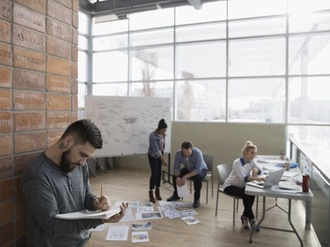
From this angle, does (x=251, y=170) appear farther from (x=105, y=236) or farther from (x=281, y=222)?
(x=105, y=236)

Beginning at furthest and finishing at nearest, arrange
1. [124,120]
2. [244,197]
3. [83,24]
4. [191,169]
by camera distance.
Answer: [83,24]
[124,120]
[191,169]
[244,197]

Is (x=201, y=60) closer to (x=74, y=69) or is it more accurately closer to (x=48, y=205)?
(x=74, y=69)

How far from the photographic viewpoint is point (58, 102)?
1.42 metres

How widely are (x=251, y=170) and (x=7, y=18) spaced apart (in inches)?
121

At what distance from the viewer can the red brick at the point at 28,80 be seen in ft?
3.81

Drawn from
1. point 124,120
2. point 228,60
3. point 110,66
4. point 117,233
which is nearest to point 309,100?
point 228,60

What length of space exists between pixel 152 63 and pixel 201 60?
1318 millimetres

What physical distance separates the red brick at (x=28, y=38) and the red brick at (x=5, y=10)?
5cm

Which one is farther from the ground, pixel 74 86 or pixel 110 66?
pixel 110 66

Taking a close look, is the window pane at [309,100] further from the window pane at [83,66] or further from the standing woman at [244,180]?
the window pane at [83,66]

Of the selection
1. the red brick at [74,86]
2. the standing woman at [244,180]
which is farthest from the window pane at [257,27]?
the red brick at [74,86]

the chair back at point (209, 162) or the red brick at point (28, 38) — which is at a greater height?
the red brick at point (28, 38)

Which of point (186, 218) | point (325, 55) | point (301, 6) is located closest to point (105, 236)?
point (186, 218)

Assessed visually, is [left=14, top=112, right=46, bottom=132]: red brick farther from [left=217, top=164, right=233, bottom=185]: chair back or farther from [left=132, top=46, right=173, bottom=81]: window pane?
[left=132, top=46, right=173, bottom=81]: window pane
